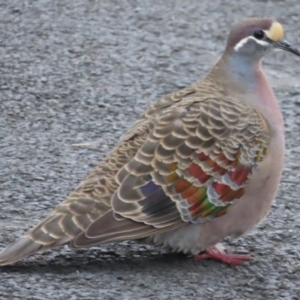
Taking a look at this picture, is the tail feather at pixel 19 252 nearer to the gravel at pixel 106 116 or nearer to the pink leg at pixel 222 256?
the gravel at pixel 106 116

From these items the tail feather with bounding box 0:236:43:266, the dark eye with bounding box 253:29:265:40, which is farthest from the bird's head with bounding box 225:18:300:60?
the tail feather with bounding box 0:236:43:266

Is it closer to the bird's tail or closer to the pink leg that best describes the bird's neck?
the pink leg

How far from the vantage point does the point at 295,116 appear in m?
6.77

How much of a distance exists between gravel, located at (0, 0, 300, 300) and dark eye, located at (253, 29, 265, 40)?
105 cm

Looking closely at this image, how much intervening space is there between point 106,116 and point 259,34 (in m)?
1.89

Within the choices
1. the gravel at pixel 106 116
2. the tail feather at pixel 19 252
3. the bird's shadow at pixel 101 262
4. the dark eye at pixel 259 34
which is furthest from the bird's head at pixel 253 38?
the tail feather at pixel 19 252

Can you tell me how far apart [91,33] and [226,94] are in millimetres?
3372

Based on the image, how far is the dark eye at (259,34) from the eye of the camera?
509 centimetres

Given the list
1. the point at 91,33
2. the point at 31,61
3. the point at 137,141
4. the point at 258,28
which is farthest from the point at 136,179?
the point at 91,33

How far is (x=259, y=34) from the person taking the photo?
5.11m

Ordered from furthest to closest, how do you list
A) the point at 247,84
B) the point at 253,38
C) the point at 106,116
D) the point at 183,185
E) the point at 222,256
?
the point at 106,116 < the point at 253,38 < the point at 247,84 < the point at 222,256 < the point at 183,185

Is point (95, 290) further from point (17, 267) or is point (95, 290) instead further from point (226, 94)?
point (226, 94)

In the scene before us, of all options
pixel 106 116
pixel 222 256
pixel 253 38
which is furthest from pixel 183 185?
pixel 106 116

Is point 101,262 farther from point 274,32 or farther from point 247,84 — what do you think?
point 274,32
